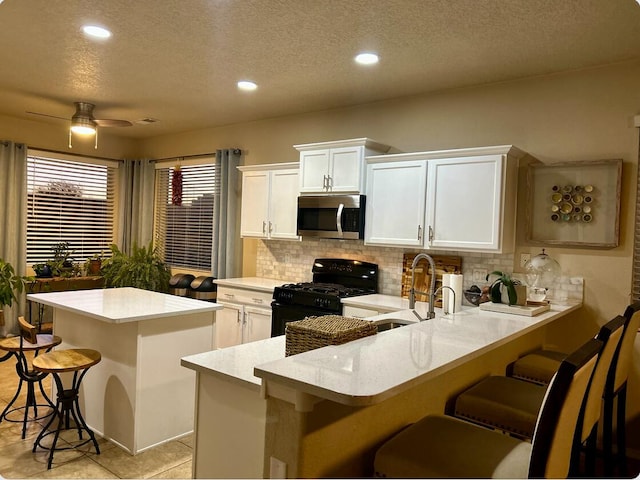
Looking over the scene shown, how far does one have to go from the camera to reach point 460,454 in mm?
1577

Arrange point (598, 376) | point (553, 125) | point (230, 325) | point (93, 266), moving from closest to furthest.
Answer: point (598, 376), point (553, 125), point (230, 325), point (93, 266)

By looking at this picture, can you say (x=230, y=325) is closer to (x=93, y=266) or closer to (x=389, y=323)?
(x=389, y=323)

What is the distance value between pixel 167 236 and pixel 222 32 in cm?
409

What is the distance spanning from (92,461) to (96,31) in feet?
8.74

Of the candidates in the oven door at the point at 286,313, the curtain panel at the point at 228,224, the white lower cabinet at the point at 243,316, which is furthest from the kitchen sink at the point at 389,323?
the curtain panel at the point at 228,224

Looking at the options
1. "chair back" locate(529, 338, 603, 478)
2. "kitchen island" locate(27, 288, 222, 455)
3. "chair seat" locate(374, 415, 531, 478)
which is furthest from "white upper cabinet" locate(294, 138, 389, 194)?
"chair back" locate(529, 338, 603, 478)

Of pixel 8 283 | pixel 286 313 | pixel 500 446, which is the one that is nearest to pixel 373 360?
pixel 500 446

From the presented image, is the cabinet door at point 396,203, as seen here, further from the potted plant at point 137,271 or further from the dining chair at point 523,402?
the potted plant at point 137,271

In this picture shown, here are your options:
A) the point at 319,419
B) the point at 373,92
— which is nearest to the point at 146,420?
the point at 319,419

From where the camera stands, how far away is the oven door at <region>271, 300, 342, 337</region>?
409 cm

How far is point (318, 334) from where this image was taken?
1.80 meters

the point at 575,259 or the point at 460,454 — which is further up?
the point at 575,259

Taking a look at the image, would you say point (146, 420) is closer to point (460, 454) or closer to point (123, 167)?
point (460, 454)

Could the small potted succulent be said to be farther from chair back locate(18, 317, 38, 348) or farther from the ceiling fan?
the ceiling fan
